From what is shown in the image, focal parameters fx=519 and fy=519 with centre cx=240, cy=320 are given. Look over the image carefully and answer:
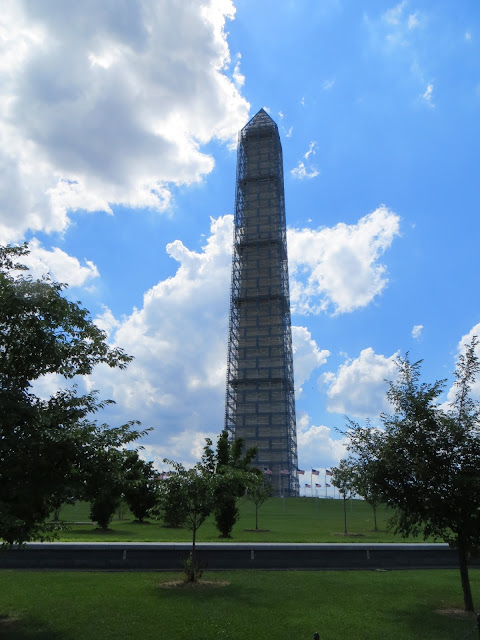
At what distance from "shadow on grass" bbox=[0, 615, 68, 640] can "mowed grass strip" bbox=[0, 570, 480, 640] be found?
0.03 m

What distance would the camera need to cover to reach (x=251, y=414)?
114625 millimetres

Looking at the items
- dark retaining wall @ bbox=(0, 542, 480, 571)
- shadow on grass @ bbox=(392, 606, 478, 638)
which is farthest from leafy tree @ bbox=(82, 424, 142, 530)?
dark retaining wall @ bbox=(0, 542, 480, 571)

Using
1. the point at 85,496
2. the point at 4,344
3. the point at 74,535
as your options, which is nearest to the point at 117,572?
the point at 85,496

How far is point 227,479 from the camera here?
73.7 ft

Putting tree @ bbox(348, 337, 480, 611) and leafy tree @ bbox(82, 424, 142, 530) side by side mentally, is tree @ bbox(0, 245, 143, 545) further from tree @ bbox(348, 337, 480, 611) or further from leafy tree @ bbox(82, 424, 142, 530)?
tree @ bbox(348, 337, 480, 611)

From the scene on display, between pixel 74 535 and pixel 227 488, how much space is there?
19678 millimetres

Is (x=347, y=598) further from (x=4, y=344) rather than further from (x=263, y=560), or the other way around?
(x=4, y=344)

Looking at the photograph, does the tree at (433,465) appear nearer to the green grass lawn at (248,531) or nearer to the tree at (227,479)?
the tree at (227,479)

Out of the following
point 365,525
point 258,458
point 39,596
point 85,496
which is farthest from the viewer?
point 258,458

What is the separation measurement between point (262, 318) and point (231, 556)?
316 ft

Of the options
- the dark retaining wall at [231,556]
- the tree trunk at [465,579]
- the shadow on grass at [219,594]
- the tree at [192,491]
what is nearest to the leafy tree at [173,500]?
the tree at [192,491]

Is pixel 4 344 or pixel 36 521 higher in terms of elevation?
pixel 4 344

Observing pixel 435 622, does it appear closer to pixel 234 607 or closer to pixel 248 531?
pixel 234 607


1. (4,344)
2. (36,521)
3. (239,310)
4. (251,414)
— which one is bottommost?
(36,521)
